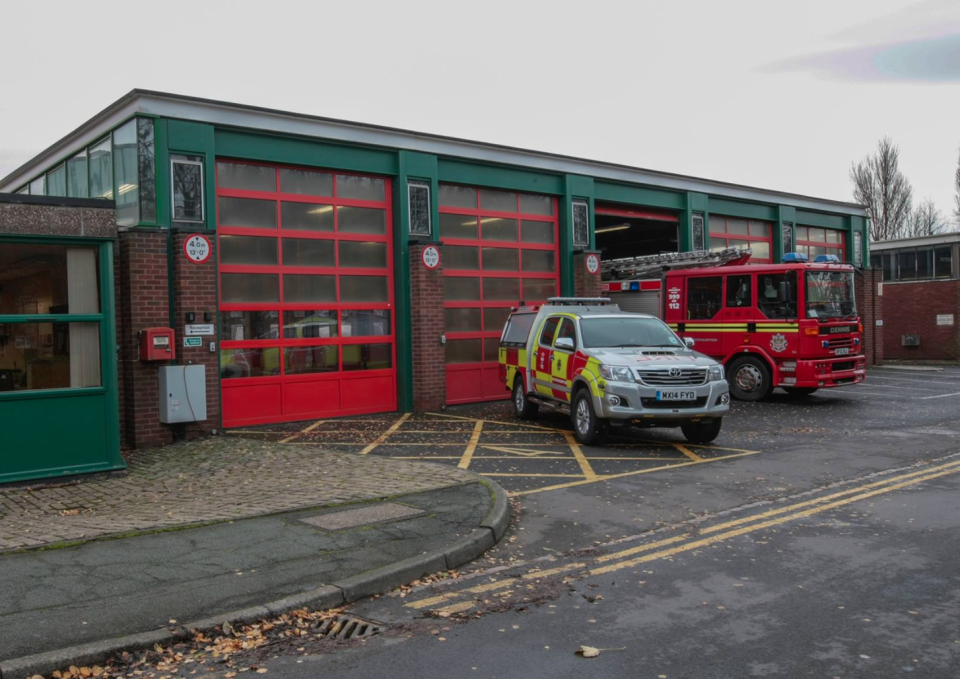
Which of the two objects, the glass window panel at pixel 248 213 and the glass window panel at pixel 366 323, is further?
the glass window panel at pixel 366 323

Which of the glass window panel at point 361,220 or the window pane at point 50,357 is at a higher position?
the glass window panel at point 361,220

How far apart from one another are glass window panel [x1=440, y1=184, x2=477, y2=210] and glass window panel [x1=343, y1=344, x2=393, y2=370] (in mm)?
3427

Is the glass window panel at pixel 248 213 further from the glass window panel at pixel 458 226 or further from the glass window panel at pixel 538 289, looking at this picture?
the glass window panel at pixel 538 289

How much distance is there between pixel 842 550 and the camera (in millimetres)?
6676

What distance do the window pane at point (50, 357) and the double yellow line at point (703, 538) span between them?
6.26 m

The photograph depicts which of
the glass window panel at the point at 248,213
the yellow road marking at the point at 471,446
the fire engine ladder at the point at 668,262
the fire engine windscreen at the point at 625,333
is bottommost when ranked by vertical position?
the yellow road marking at the point at 471,446

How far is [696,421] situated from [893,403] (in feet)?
24.5

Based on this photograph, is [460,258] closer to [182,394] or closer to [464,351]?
[464,351]

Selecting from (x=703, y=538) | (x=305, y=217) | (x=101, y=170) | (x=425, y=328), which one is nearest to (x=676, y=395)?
(x=703, y=538)

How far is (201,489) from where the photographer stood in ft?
30.5

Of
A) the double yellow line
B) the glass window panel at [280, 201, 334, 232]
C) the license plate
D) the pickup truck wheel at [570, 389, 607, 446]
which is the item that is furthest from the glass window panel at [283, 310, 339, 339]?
the double yellow line

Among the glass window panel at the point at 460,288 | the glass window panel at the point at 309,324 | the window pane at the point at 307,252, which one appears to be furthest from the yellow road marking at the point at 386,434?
the window pane at the point at 307,252

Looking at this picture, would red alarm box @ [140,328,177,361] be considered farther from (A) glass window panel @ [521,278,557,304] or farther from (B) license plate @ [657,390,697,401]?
(A) glass window panel @ [521,278,557,304]

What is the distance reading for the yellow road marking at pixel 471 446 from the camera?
36.4 feet
